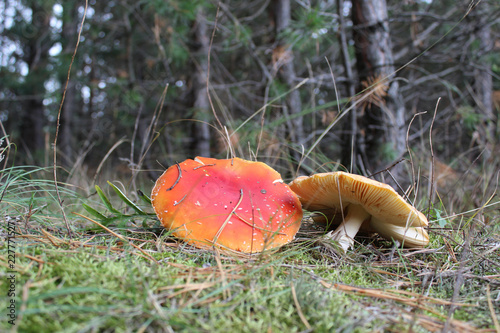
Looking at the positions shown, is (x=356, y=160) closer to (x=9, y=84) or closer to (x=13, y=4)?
(x=9, y=84)

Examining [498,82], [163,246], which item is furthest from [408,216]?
[498,82]

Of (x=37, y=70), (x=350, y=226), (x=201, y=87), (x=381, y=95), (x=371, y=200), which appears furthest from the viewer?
(x=37, y=70)

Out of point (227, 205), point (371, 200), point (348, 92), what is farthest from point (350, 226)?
point (348, 92)

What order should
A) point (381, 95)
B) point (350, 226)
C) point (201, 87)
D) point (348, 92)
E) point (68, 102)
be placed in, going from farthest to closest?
point (68, 102), point (201, 87), point (348, 92), point (381, 95), point (350, 226)

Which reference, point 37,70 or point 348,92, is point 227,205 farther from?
point 37,70

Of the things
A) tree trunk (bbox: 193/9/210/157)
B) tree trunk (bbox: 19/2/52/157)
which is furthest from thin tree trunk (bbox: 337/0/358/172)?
tree trunk (bbox: 19/2/52/157)

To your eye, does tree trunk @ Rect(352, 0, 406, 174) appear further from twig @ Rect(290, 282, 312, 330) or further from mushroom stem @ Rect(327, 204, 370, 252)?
twig @ Rect(290, 282, 312, 330)

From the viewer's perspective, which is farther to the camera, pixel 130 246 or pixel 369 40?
pixel 369 40
